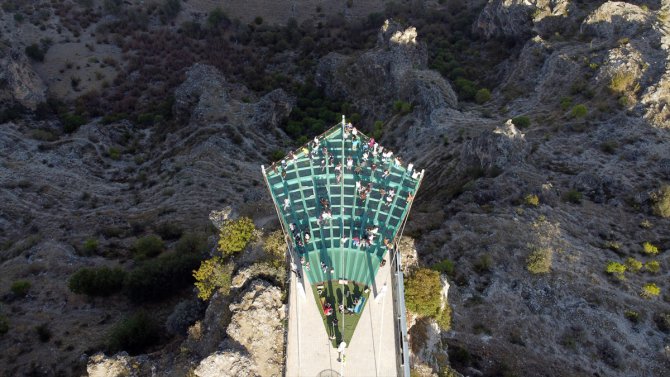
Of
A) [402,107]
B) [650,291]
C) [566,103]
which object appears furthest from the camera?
[402,107]

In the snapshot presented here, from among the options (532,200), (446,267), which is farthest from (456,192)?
(446,267)

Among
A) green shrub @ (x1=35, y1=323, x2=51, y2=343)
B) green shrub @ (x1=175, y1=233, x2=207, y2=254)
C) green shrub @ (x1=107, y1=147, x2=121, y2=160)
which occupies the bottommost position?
green shrub @ (x1=35, y1=323, x2=51, y2=343)

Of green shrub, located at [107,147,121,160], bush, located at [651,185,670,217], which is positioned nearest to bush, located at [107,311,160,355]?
green shrub, located at [107,147,121,160]

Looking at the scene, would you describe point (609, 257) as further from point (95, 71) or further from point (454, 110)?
point (95, 71)

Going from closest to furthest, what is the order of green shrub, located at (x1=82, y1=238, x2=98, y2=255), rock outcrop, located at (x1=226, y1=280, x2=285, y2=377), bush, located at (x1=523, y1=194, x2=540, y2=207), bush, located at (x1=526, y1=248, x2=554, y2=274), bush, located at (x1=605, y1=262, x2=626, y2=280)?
rock outcrop, located at (x1=226, y1=280, x2=285, y2=377)
bush, located at (x1=526, y1=248, x2=554, y2=274)
bush, located at (x1=605, y1=262, x2=626, y2=280)
bush, located at (x1=523, y1=194, x2=540, y2=207)
green shrub, located at (x1=82, y1=238, x2=98, y2=255)

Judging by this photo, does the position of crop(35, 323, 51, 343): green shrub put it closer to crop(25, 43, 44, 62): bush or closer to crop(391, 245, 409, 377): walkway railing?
crop(391, 245, 409, 377): walkway railing

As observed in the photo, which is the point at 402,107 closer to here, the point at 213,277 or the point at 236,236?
the point at 236,236

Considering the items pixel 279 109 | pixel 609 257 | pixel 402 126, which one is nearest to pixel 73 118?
pixel 279 109
